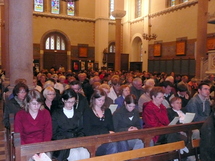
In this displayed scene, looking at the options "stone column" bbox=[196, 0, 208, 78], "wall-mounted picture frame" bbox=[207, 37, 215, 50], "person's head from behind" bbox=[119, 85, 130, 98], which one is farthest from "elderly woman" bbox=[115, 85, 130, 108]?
"wall-mounted picture frame" bbox=[207, 37, 215, 50]

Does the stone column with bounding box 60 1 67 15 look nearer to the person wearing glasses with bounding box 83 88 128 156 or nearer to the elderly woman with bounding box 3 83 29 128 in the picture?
the elderly woman with bounding box 3 83 29 128

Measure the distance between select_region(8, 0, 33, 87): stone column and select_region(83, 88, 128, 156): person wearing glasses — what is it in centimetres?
286

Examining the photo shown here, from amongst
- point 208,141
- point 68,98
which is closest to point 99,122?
point 68,98

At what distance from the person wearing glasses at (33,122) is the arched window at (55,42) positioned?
1936 cm

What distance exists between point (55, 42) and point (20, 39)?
16.9m

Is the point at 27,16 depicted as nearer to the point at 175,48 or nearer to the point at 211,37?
the point at 211,37

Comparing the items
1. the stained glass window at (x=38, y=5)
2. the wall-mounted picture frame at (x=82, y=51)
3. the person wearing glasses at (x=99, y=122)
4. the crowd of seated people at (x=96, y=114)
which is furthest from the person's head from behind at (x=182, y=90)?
the stained glass window at (x=38, y=5)

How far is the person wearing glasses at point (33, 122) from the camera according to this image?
3.38 m

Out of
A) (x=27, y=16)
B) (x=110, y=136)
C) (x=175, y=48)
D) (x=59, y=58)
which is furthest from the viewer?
(x=59, y=58)

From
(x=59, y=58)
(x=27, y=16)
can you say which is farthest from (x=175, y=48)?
(x=27, y=16)

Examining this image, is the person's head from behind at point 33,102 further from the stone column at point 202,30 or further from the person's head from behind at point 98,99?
the stone column at point 202,30

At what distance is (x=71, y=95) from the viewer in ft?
11.9

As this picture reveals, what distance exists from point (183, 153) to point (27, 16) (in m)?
4.68

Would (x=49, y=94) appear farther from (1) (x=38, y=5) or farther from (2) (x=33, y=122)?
(1) (x=38, y=5)
